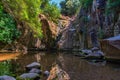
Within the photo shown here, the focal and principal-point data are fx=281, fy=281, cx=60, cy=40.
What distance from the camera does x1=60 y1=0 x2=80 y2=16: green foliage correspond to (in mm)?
45094

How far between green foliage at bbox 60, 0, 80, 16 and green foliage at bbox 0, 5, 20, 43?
14.2m

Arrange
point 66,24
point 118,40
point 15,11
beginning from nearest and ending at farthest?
point 118,40, point 15,11, point 66,24

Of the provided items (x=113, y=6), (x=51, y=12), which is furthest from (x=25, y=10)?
(x=51, y=12)

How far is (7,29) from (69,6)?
15.9 m

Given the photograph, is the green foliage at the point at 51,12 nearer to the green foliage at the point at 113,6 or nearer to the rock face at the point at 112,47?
the green foliage at the point at 113,6

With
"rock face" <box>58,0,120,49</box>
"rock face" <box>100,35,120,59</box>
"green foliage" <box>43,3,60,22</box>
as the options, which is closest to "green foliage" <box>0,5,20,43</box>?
"rock face" <box>58,0,120,49</box>

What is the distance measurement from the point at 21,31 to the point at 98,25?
10.7 m

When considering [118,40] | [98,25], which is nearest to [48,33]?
[98,25]

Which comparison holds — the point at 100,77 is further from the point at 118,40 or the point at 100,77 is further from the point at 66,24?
the point at 66,24

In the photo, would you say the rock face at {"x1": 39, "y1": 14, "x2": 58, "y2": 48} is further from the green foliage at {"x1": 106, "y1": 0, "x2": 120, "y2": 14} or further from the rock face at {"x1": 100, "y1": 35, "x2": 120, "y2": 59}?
the rock face at {"x1": 100, "y1": 35, "x2": 120, "y2": 59}

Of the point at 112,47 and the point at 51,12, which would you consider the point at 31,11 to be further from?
the point at 51,12

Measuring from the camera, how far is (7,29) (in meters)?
32.0

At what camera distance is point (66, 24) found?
3994 cm

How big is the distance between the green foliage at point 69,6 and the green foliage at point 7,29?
14.2 metres
